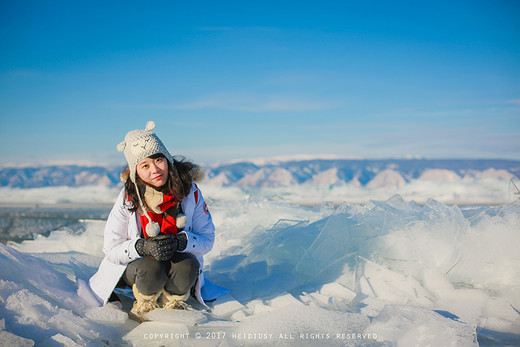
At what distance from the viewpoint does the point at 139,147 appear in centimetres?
215

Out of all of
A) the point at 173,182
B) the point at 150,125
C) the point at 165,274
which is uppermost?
the point at 150,125

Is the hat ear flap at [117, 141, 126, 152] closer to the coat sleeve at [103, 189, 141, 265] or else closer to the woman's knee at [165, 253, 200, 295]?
the coat sleeve at [103, 189, 141, 265]

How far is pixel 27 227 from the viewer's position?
5.63 meters

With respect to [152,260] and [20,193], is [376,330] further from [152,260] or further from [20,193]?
[20,193]

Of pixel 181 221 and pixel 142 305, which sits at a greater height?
pixel 181 221

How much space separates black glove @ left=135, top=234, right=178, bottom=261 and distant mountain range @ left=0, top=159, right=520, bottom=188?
9652 millimetres

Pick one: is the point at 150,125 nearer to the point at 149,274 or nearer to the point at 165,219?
the point at 165,219

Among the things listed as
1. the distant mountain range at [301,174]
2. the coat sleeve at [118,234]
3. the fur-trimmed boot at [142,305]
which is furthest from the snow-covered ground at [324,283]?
the distant mountain range at [301,174]

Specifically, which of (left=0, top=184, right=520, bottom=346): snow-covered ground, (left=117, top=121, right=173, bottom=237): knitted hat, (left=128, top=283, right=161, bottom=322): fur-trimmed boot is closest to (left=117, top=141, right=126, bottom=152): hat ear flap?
(left=117, top=121, right=173, bottom=237): knitted hat

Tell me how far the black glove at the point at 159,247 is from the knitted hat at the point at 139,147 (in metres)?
0.38

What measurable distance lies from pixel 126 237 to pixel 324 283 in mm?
1487

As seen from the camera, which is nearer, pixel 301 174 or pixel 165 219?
pixel 165 219

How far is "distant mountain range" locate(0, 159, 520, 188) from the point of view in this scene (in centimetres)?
1161

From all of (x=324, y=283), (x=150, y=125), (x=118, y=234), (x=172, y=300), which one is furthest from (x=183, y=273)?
(x=324, y=283)
